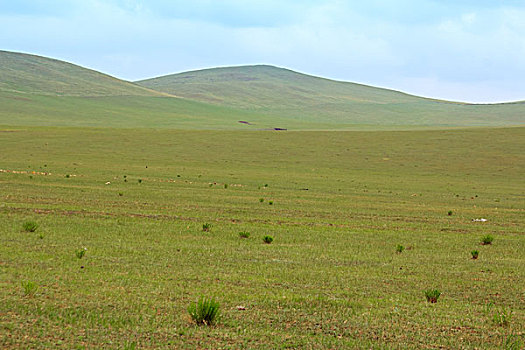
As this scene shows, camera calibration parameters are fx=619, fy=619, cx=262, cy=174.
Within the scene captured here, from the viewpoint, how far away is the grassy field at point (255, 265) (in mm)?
8859

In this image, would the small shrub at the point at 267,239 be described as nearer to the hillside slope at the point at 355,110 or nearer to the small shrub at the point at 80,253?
the small shrub at the point at 80,253

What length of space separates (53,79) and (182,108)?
135 feet

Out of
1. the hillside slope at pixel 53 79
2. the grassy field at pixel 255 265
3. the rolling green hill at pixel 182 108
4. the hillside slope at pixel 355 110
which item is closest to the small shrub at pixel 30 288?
the grassy field at pixel 255 265

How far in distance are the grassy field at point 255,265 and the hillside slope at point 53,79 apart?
388 ft

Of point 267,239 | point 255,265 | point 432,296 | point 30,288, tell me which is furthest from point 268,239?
point 30,288

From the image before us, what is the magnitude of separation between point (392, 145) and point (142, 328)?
7620cm

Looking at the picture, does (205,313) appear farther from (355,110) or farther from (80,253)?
(355,110)

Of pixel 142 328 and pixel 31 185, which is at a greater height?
pixel 142 328

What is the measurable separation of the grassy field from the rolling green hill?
79939 mm

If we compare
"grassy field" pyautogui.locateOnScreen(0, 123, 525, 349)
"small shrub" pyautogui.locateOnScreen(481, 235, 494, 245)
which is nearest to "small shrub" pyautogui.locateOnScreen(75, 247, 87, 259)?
"grassy field" pyautogui.locateOnScreen(0, 123, 525, 349)

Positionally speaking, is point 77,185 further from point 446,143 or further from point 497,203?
point 446,143

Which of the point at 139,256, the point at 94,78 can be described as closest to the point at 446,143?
the point at 139,256

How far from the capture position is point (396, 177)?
5800 cm

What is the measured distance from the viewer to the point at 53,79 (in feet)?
549
